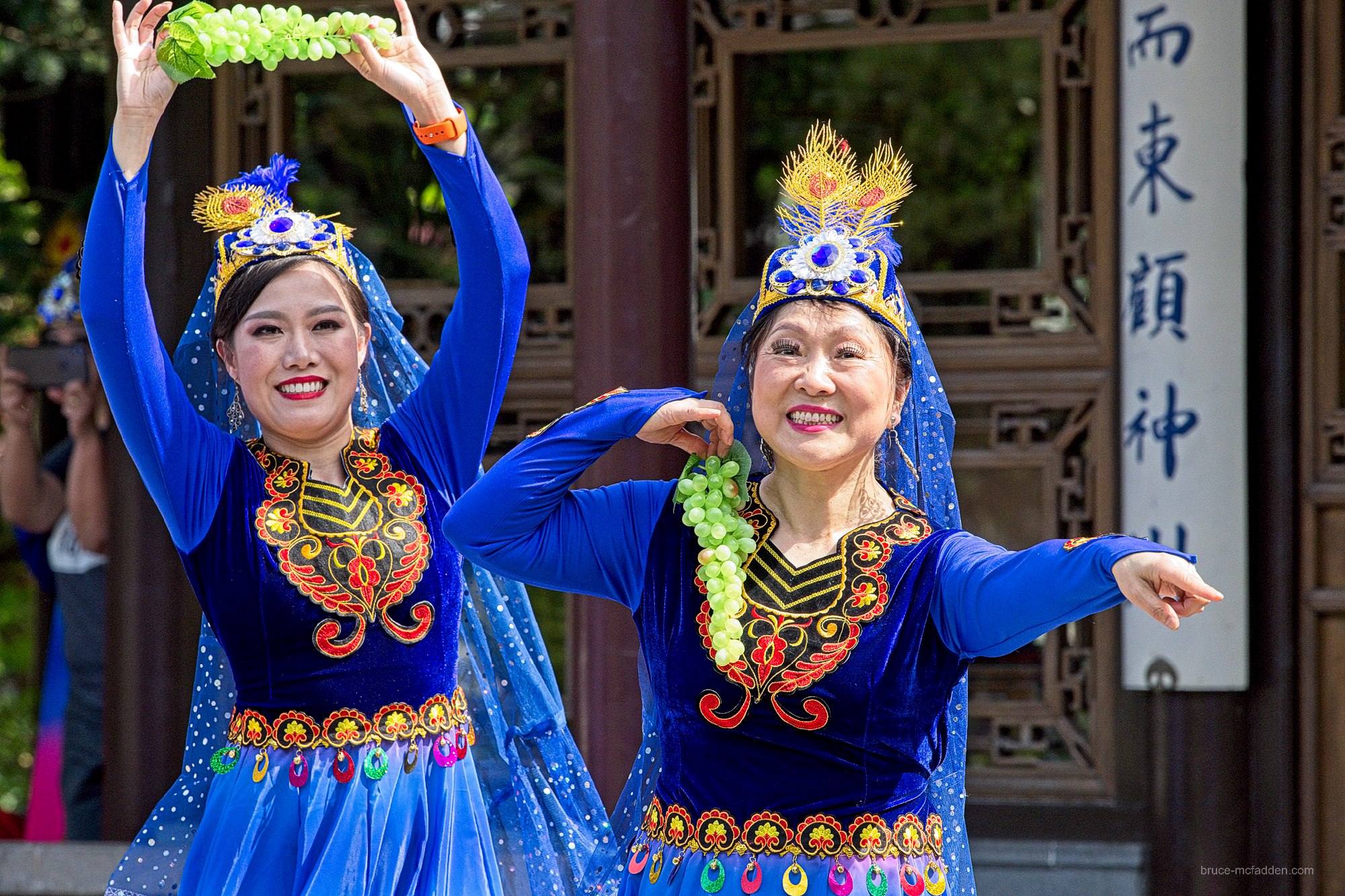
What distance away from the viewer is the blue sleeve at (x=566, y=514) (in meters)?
2.17

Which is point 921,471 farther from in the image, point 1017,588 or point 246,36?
point 246,36

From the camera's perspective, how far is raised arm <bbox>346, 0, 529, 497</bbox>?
8.11ft

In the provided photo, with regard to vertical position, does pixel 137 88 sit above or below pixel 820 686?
above

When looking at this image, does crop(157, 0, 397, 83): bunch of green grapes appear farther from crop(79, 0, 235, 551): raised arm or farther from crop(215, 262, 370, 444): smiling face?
crop(215, 262, 370, 444): smiling face

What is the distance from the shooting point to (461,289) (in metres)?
2.59

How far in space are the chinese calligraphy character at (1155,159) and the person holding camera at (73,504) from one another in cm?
288

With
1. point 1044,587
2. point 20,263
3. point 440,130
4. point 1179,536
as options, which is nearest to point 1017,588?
point 1044,587

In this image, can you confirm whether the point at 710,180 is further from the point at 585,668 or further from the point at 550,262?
the point at 585,668

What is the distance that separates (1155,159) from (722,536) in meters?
2.16

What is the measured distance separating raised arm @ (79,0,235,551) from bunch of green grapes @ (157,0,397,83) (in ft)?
0.19

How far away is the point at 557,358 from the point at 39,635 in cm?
218

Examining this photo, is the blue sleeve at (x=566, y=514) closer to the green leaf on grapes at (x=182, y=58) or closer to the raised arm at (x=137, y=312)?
the raised arm at (x=137, y=312)

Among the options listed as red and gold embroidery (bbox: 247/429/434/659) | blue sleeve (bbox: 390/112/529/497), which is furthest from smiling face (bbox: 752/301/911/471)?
red and gold embroidery (bbox: 247/429/434/659)

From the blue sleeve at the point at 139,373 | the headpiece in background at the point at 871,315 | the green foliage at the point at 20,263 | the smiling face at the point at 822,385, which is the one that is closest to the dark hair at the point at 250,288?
the blue sleeve at the point at 139,373
